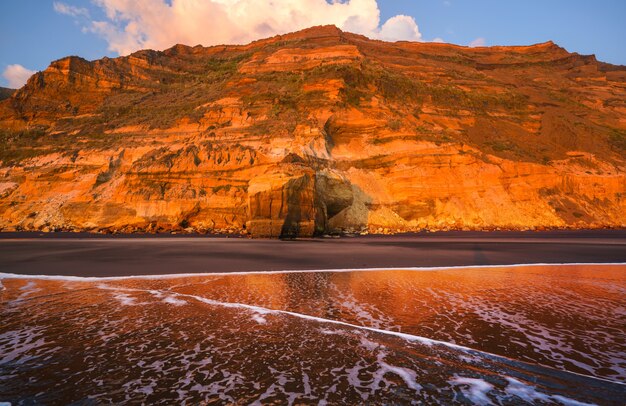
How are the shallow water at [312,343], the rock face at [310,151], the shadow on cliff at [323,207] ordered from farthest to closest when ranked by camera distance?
the rock face at [310,151] → the shadow on cliff at [323,207] → the shallow water at [312,343]

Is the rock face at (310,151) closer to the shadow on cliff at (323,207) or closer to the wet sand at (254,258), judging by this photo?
the shadow on cliff at (323,207)

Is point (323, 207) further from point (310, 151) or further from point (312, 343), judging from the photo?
point (312, 343)

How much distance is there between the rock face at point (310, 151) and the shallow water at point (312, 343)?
1327 centimetres

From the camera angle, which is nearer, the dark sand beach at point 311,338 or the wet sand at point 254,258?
the dark sand beach at point 311,338

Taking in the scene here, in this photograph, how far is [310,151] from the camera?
24938 mm

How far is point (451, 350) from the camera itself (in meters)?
3.71

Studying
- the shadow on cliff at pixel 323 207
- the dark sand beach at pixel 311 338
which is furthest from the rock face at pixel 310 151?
the dark sand beach at pixel 311 338

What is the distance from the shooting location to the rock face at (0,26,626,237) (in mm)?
23562

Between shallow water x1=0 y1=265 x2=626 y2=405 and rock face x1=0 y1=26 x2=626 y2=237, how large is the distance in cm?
1327

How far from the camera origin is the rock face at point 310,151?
928 inches

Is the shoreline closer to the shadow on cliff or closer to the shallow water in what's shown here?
the shadow on cliff

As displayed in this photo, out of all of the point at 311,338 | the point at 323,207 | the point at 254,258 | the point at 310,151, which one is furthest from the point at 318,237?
the point at 311,338

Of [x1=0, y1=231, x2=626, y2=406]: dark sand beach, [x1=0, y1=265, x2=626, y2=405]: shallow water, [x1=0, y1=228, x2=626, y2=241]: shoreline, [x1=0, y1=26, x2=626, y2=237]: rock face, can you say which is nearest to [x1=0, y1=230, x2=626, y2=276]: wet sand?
[x1=0, y1=231, x2=626, y2=406]: dark sand beach

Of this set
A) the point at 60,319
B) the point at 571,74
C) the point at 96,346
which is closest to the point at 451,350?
the point at 96,346
